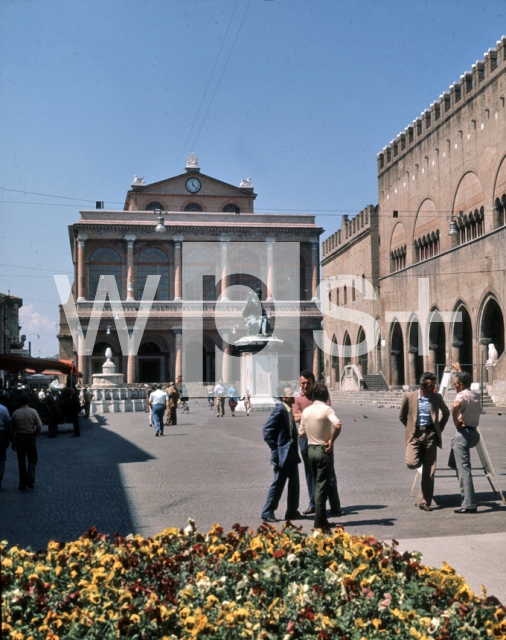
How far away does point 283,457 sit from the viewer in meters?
8.97

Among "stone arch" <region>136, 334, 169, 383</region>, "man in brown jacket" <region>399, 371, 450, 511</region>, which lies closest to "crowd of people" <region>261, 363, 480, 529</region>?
"man in brown jacket" <region>399, 371, 450, 511</region>

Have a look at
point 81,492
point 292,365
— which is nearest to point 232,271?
point 292,365

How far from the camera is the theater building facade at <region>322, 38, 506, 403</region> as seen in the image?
36.2m

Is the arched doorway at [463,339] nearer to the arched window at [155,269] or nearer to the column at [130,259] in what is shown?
the arched window at [155,269]

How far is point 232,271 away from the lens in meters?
60.0

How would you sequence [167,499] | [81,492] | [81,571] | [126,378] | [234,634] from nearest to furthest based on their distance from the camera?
[234,634], [81,571], [167,499], [81,492], [126,378]

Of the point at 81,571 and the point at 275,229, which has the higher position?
the point at 275,229

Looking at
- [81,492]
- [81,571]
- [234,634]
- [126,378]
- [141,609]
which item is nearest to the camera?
[234,634]

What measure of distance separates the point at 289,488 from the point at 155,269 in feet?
169

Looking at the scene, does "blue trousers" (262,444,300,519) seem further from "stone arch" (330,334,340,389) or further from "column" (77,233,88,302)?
"stone arch" (330,334,340,389)

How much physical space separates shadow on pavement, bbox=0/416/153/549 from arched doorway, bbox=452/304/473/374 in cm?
2513

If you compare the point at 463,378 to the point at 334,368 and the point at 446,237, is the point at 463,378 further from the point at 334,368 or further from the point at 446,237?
the point at 334,368

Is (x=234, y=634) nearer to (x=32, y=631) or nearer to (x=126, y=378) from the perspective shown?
(x=32, y=631)

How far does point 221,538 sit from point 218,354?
5396 cm
